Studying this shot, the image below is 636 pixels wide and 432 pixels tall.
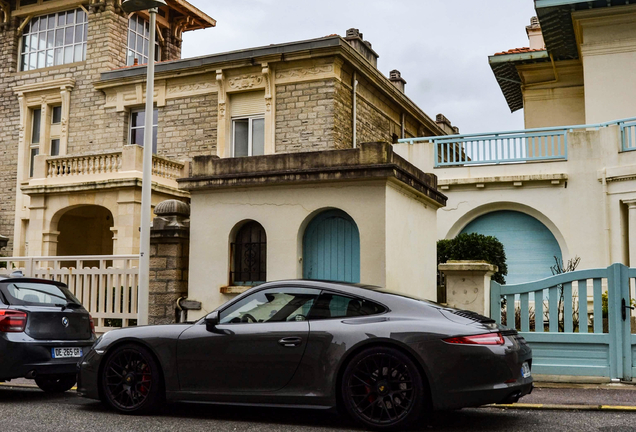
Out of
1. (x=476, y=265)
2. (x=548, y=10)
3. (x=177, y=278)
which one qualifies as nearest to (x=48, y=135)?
(x=177, y=278)

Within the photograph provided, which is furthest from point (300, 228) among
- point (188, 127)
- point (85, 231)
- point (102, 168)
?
point (85, 231)

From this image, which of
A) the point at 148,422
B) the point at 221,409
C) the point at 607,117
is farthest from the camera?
the point at 607,117

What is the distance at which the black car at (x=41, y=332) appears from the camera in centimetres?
796

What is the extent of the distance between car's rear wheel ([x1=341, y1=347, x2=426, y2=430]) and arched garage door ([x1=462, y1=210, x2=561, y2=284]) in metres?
11.7

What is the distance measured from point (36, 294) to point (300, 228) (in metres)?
3.73

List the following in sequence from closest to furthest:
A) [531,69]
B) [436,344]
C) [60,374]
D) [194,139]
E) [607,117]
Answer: [436,344]
[60,374]
[607,117]
[194,139]
[531,69]

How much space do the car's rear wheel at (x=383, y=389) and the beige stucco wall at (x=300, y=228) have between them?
3.66 m

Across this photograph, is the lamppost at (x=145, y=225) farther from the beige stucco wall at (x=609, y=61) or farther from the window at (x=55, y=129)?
the window at (x=55, y=129)

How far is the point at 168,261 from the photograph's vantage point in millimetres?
11453

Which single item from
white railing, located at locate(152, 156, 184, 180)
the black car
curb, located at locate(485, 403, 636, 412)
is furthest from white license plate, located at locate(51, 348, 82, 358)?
white railing, located at locate(152, 156, 184, 180)

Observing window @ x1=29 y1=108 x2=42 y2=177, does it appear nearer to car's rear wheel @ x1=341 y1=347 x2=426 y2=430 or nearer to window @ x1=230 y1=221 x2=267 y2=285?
window @ x1=230 y1=221 x2=267 y2=285

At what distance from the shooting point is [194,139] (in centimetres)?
2134

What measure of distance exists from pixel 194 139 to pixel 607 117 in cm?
1168

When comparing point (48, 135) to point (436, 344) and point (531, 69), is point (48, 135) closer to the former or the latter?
point (531, 69)
